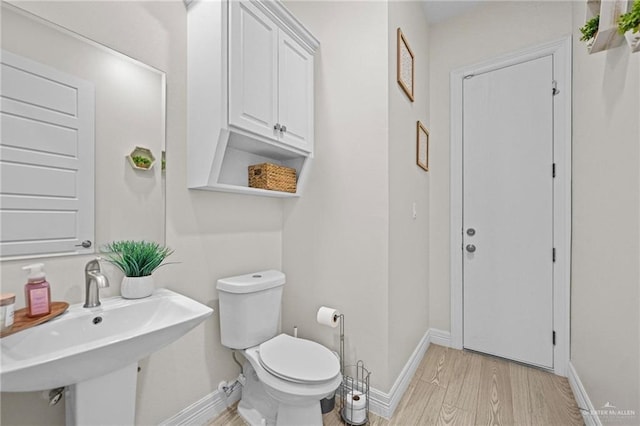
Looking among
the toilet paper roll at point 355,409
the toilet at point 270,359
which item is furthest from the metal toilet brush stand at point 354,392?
the toilet at point 270,359

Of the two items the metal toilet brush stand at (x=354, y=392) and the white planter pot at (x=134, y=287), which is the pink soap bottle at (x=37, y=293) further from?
the metal toilet brush stand at (x=354, y=392)

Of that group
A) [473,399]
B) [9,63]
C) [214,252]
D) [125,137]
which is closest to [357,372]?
[473,399]

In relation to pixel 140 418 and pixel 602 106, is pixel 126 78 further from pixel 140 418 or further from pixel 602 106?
pixel 602 106

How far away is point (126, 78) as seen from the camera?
124cm

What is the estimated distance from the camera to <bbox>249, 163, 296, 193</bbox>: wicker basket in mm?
1649

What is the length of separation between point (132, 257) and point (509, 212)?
7.96ft

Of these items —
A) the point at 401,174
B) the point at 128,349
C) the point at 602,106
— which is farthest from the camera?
the point at 401,174

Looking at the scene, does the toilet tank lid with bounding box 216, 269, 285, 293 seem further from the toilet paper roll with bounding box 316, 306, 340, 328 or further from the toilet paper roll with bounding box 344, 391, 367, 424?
the toilet paper roll with bounding box 344, 391, 367, 424

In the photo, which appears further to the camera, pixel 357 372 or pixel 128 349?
pixel 357 372

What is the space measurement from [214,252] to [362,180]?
3.00 ft

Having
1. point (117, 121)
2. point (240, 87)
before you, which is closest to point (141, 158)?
point (117, 121)

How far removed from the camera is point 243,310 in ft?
4.97

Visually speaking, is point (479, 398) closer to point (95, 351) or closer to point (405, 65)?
point (95, 351)

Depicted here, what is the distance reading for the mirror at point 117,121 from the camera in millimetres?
1034
